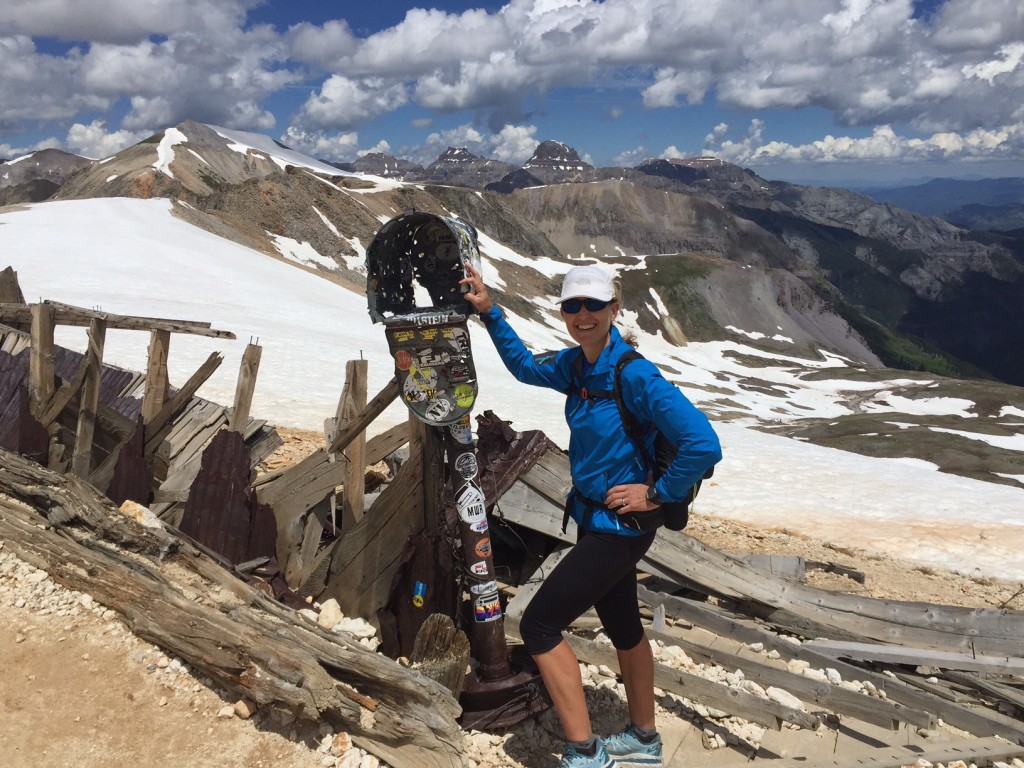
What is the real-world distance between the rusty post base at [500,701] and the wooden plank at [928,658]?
2.48 meters

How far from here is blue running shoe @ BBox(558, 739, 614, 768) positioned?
4.20 m

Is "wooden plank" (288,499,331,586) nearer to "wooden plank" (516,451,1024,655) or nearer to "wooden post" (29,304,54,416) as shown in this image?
"wooden plank" (516,451,1024,655)

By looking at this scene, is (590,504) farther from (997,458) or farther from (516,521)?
(997,458)

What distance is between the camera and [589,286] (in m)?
4.08

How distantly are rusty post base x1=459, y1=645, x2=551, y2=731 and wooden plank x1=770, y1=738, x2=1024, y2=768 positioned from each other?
1.56 m

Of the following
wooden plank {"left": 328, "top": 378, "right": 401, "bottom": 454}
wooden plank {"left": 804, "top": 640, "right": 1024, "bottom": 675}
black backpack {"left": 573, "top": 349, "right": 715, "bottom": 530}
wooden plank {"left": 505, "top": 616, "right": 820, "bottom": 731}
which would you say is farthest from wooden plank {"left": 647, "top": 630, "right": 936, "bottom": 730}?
wooden plank {"left": 328, "top": 378, "right": 401, "bottom": 454}

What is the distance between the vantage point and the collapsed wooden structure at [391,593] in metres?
4.47

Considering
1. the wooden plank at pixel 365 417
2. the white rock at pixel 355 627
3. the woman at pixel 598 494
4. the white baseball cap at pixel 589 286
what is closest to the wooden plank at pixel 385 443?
the wooden plank at pixel 365 417

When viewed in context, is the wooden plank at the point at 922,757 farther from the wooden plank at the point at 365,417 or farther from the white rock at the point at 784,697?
the wooden plank at the point at 365,417

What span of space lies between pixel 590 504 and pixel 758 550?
22.8ft

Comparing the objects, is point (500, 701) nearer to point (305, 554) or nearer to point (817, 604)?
point (305, 554)

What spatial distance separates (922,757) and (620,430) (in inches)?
119

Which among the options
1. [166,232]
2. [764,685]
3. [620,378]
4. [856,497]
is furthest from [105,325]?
[166,232]

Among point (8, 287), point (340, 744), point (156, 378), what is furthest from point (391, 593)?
point (8, 287)
